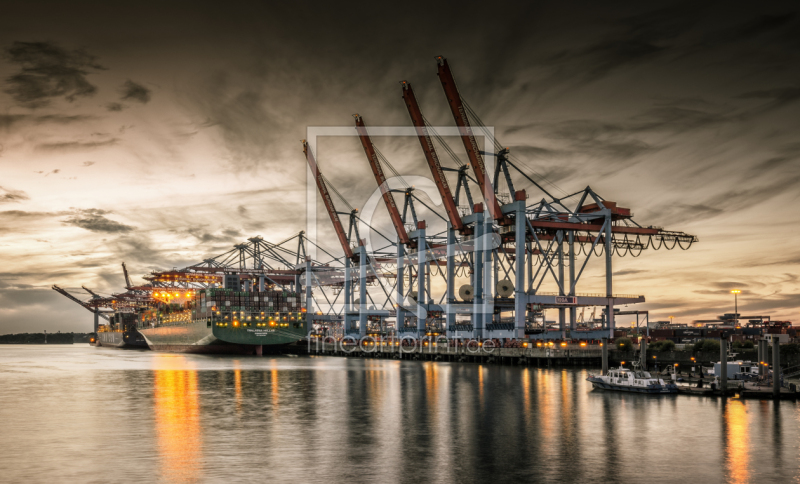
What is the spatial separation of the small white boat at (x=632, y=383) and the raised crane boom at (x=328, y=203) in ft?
248

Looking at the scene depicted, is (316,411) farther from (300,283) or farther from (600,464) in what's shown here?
(300,283)

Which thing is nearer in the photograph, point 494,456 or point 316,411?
point 494,456

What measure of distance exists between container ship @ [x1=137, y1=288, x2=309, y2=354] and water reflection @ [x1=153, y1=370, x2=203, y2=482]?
6175 cm

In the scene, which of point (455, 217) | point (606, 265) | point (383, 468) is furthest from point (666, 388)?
point (455, 217)

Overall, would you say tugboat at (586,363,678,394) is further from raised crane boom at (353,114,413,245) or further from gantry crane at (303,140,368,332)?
gantry crane at (303,140,368,332)

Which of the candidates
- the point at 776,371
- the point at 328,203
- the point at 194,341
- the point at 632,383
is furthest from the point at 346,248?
the point at 776,371

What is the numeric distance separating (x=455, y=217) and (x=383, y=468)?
63.5 meters

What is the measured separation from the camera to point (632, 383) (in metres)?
44.5

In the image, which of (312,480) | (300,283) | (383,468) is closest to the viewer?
(312,480)

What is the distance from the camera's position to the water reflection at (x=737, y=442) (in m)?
22.0

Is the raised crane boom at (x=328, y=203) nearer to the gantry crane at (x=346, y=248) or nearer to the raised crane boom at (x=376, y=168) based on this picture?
the gantry crane at (x=346, y=248)

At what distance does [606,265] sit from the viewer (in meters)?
77.3

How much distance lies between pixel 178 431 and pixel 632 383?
29536 mm

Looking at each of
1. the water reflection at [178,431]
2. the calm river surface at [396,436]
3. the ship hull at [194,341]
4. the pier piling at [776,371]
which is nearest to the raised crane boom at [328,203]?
the ship hull at [194,341]
